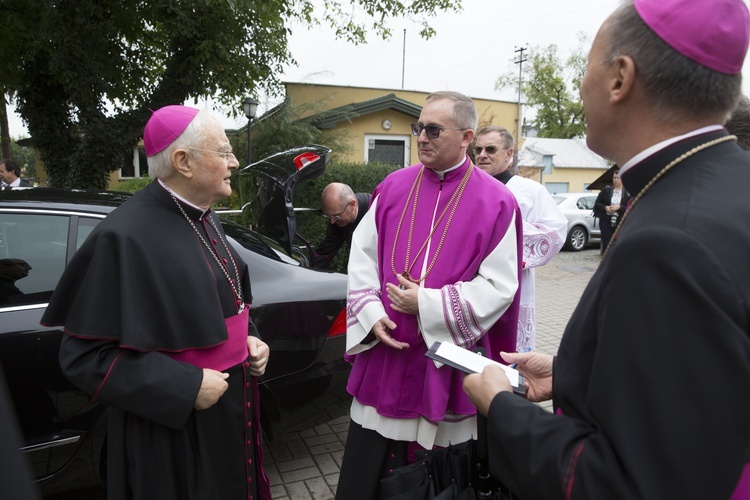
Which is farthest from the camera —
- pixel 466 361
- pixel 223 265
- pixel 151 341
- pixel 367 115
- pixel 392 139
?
pixel 392 139

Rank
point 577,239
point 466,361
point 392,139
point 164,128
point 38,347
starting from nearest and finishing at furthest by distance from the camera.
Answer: point 466,361
point 164,128
point 38,347
point 577,239
point 392,139

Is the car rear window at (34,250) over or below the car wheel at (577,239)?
over

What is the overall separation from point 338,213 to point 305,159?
62 centimetres

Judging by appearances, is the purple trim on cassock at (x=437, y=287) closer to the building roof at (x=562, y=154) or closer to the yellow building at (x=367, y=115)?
the yellow building at (x=367, y=115)

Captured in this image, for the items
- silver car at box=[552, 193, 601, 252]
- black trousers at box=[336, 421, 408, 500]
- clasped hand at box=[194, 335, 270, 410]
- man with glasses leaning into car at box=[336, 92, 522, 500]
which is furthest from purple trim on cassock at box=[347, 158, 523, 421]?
silver car at box=[552, 193, 601, 252]

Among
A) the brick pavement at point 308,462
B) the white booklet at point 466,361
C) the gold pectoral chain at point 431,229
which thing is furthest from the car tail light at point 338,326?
the white booklet at point 466,361

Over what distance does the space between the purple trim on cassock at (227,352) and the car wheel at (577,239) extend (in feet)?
46.7

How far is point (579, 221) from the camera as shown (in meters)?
15.0

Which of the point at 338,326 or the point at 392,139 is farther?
the point at 392,139

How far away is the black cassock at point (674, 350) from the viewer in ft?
2.84

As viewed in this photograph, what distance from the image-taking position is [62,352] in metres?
1.83

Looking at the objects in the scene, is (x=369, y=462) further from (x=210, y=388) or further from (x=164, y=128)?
(x=164, y=128)

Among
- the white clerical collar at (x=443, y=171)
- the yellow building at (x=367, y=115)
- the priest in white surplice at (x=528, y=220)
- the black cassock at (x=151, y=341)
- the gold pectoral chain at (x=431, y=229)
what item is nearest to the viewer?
the black cassock at (x=151, y=341)

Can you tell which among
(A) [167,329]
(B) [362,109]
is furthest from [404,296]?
(B) [362,109]
